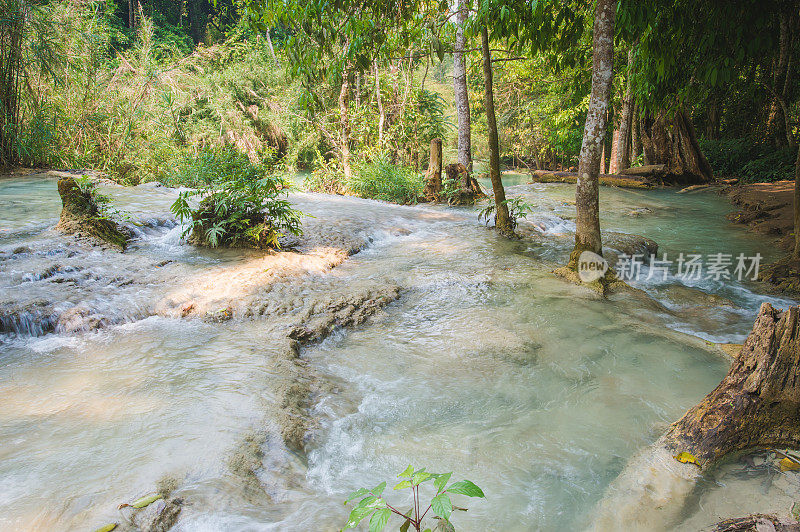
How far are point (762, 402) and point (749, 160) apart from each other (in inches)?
703

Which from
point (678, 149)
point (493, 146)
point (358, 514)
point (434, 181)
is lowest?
point (358, 514)

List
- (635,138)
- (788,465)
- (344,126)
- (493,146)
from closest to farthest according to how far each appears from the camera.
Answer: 1. (788,465)
2. (493,146)
3. (344,126)
4. (635,138)

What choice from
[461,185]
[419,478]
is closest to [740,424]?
[419,478]

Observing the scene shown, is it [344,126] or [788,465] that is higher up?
[344,126]

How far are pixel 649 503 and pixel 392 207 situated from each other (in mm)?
8786

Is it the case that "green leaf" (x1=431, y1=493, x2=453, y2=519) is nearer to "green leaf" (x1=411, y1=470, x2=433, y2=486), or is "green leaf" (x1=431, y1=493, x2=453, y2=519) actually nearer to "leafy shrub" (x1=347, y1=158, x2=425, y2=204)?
"green leaf" (x1=411, y1=470, x2=433, y2=486)

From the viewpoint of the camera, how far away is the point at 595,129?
4914 mm

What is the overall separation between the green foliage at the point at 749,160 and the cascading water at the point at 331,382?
38.6 feet

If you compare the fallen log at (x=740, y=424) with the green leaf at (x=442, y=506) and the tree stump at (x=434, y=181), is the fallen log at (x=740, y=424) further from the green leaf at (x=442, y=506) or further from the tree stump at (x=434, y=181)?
the tree stump at (x=434, y=181)

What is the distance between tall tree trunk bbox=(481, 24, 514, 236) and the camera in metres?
5.98

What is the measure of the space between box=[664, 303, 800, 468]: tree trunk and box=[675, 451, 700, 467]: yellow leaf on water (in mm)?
18

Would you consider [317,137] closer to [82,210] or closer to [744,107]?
[82,210]

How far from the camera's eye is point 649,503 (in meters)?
2.08

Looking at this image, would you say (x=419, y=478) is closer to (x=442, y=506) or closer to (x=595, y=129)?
(x=442, y=506)
